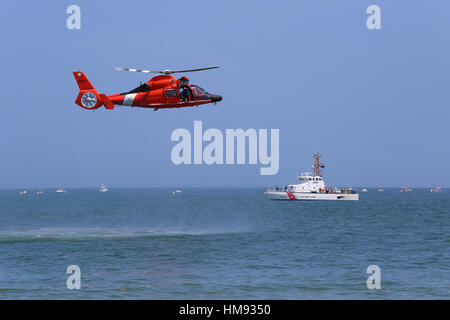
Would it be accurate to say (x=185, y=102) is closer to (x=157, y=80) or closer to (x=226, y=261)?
(x=157, y=80)

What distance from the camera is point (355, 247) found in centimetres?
5756

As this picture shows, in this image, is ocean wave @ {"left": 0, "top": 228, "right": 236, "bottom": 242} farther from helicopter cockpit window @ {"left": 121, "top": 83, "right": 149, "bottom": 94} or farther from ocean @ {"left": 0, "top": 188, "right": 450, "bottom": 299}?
helicopter cockpit window @ {"left": 121, "top": 83, "right": 149, "bottom": 94}

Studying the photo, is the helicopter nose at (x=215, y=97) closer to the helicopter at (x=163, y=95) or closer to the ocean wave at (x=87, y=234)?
the helicopter at (x=163, y=95)

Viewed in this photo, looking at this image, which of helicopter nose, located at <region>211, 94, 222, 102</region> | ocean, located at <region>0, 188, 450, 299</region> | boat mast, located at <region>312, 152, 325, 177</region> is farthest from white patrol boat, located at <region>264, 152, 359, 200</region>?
helicopter nose, located at <region>211, 94, 222, 102</region>

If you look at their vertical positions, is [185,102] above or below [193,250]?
above

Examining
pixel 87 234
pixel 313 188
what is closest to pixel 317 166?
pixel 313 188

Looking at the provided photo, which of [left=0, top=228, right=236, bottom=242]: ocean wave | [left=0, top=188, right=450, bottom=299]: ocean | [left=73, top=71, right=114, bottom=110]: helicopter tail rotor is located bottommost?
[left=0, top=228, right=236, bottom=242]: ocean wave

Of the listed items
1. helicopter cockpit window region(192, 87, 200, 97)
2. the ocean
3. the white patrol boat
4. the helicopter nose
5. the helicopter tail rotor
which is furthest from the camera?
the white patrol boat

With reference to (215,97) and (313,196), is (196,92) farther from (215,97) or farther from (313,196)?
(313,196)

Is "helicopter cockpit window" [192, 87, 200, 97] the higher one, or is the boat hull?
"helicopter cockpit window" [192, 87, 200, 97]

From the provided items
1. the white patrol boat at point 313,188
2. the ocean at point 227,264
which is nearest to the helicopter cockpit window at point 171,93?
the ocean at point 227,264

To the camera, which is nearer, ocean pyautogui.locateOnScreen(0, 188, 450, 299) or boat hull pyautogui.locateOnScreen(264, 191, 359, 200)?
ocean pyautogui.locateOnScreen(0, 188, 450, 299)
